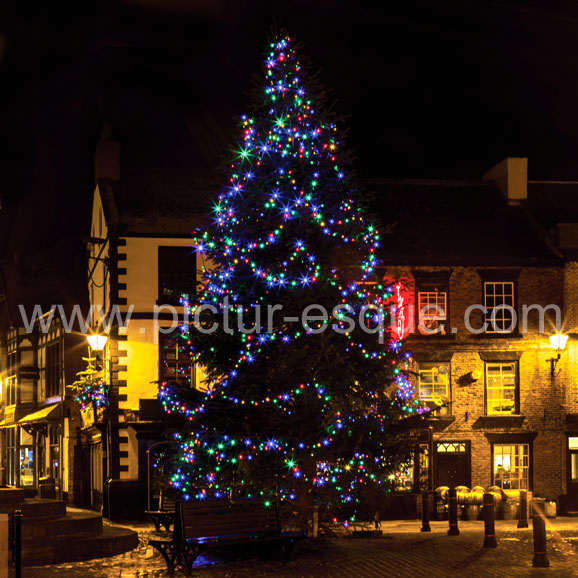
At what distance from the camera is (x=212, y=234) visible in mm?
18094

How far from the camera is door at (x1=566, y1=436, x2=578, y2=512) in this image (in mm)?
28453

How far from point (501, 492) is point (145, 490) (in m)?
10.2

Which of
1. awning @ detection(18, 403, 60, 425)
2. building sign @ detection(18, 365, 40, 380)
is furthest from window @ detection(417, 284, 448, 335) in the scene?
building sign @ detection(18, 365, 40, 380)

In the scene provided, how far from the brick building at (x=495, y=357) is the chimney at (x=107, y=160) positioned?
9.17 metres

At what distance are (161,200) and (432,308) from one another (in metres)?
9.12

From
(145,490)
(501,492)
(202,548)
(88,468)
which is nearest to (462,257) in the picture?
(501,492)

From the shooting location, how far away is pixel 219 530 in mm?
14930

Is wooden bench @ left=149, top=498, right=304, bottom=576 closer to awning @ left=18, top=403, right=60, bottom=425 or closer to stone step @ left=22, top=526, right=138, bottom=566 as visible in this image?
stone step @ left=22, top=526, right=138, bottom=566

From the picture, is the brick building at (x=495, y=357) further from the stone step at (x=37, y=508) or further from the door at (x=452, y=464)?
the stone step at (x=37, y=508)

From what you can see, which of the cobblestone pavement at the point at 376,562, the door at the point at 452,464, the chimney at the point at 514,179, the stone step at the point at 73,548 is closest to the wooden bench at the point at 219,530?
the cobblestone pavement at the point at 376,562

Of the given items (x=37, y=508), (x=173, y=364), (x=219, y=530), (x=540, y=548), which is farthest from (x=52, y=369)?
(x=540, y=548)

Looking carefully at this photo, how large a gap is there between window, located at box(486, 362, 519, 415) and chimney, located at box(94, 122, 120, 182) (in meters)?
13.5

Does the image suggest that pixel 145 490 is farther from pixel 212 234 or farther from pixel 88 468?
pixel 212 234

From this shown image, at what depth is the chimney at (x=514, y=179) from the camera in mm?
32250
